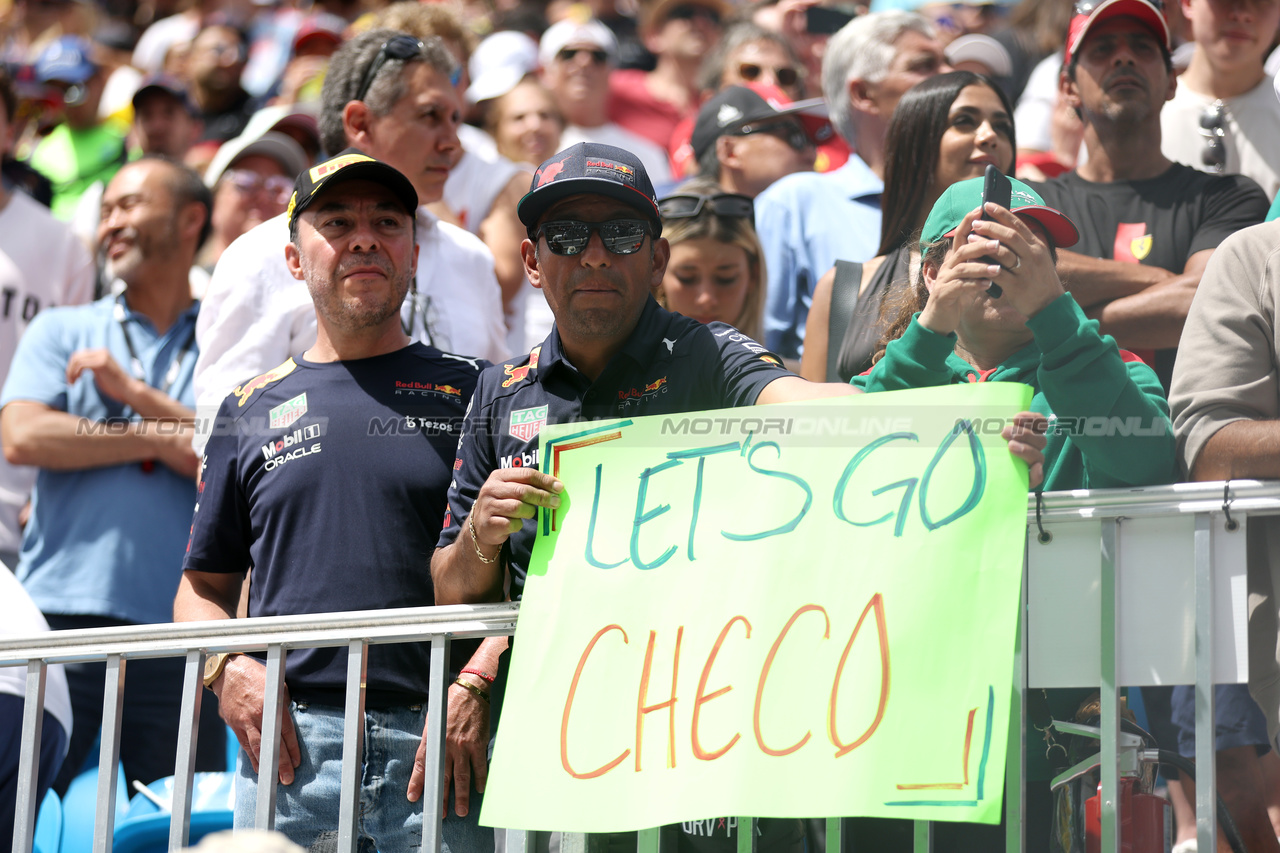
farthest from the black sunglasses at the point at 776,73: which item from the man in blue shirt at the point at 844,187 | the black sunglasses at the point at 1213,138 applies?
the black sunglasses at the point at 1213,138

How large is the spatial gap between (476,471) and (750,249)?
2039 mm

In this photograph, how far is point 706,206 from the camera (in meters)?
5.02

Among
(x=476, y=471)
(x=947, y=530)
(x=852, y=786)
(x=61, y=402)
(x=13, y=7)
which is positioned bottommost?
(x=852, y=786)

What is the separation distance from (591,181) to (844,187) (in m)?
2.35

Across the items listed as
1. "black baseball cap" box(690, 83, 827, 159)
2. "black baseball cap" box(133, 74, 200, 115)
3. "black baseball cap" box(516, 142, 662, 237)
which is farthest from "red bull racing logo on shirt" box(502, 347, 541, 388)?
"black baseball cap" box(133, 74, 200, 115)

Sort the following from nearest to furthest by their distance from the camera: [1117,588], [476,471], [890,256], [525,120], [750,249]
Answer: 1. [1117,588]
2. [476,471]
3. [890,256]
4. [750,249]
5. [525,120]

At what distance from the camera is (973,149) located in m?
4.39

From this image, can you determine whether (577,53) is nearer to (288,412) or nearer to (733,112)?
(733,112)

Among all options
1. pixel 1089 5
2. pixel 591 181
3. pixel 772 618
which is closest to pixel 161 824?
pixel 772 618

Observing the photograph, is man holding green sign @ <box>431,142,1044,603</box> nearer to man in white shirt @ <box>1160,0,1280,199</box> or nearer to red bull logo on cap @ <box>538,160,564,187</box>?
red bull logo on cap @ <box>538,160,564,187</box>

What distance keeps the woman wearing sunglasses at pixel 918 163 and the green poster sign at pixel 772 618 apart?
1353 mm

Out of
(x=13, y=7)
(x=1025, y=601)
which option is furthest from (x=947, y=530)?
(x=13, y=7)

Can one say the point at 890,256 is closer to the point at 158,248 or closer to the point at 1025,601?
the point at 1025,601

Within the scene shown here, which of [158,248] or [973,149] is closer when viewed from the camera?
[973,149]
